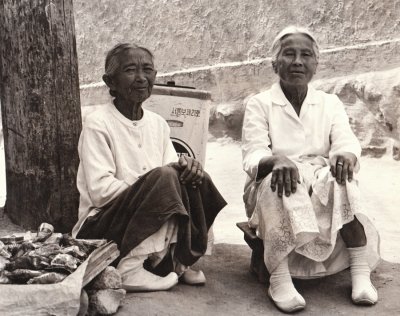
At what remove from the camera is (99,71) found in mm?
9688

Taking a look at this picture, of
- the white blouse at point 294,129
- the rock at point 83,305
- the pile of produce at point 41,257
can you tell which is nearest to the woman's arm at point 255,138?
the white blouse at point 294,129

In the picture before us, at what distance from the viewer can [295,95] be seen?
11.5ft

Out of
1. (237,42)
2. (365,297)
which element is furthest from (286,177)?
(237,42)

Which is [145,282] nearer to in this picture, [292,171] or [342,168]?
[292,171]

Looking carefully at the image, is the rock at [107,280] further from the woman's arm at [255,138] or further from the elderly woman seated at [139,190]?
the woman's arm at [255,138]

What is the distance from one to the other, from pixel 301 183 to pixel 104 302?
114 centimetres

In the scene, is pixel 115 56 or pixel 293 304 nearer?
pixel 293 304

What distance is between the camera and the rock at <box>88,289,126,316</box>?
8.62 ft

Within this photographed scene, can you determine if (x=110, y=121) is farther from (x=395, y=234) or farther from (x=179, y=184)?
(x=395, y=234)

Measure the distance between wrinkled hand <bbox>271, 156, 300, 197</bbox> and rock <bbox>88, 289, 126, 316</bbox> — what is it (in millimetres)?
954

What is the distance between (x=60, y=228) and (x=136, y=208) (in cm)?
94

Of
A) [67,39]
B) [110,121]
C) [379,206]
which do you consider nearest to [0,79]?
[67,39]

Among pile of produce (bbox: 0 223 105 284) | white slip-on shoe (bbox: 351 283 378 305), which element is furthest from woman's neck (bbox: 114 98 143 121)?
white slip-on shoe (bbox: 351 283 378 305)

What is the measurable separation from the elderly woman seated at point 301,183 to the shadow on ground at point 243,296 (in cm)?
9
